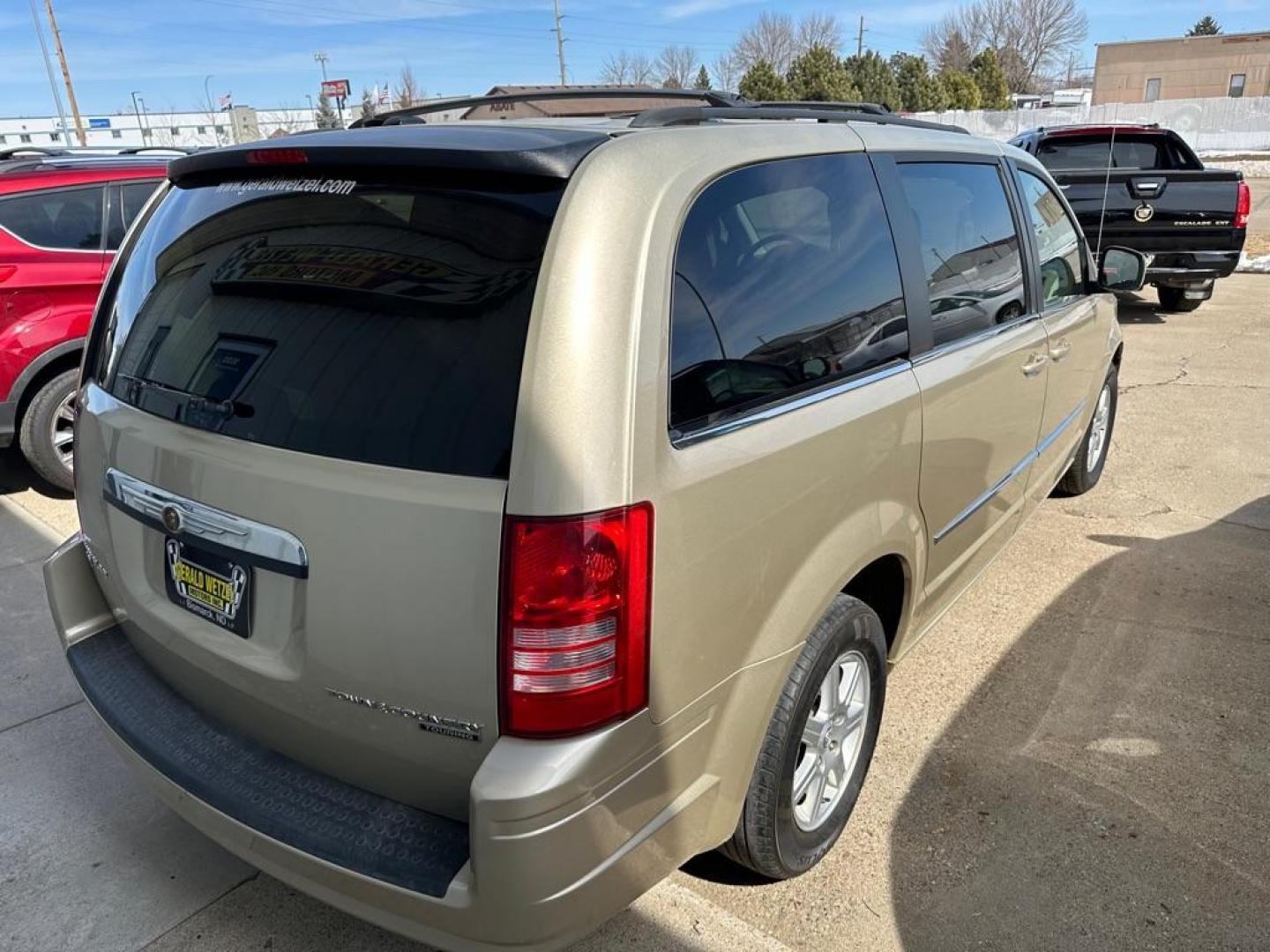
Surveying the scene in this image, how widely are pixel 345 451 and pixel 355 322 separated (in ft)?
0.85

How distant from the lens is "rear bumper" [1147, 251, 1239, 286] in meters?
8.37

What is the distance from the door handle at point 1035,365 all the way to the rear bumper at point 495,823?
6.01ft

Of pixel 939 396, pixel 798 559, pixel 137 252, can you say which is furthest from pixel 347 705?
pixel 939 396

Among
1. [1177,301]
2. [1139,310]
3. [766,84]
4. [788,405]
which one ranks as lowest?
[1139,310]

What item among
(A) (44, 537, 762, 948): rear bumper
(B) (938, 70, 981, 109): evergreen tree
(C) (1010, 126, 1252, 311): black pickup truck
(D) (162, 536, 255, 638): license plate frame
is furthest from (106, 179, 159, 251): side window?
(B) (938, 70, 981, 109): evergreen tree

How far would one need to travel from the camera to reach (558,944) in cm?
166

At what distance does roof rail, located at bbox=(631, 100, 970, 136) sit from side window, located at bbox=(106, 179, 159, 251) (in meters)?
4.60

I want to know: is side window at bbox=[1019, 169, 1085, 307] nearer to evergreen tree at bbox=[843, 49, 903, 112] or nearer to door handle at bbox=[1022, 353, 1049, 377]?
door handle at bbox=[1022, 353, 1049, 377]

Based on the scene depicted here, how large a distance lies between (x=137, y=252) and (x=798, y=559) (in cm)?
188

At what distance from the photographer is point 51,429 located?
16.9ft

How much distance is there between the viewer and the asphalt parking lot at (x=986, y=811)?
221 centimetres

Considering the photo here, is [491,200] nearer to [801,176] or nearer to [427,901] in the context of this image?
[801,176]

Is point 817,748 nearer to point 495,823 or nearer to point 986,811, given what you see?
point 986,811

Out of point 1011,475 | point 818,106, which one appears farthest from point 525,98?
point 1011,475
